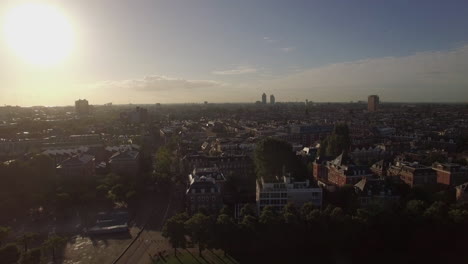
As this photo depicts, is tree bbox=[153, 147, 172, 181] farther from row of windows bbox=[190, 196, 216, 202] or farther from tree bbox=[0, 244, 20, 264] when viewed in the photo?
tree bbox=[0, 244, 20, 264]

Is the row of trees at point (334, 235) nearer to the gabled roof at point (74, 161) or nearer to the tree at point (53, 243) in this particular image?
the tree at point (53, 243)

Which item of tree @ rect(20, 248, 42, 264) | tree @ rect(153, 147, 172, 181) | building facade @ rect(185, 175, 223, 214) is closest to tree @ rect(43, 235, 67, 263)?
tree @ rect(20, 248, 42, 264)

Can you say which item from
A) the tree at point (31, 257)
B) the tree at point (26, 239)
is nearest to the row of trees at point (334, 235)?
the tree at point (31, 257)

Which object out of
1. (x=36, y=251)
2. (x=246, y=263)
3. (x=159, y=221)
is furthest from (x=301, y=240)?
(x=36, y=251)

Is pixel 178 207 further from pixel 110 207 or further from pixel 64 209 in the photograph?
pixel 64 209

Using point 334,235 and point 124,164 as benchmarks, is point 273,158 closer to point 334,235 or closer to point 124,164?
point 334,235

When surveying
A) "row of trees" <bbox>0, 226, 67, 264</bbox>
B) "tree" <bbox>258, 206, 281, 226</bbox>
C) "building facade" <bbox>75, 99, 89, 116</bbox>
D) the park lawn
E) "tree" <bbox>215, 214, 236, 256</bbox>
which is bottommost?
the park lawn

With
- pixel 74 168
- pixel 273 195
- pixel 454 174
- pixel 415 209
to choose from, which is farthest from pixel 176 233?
pixel 454 174
